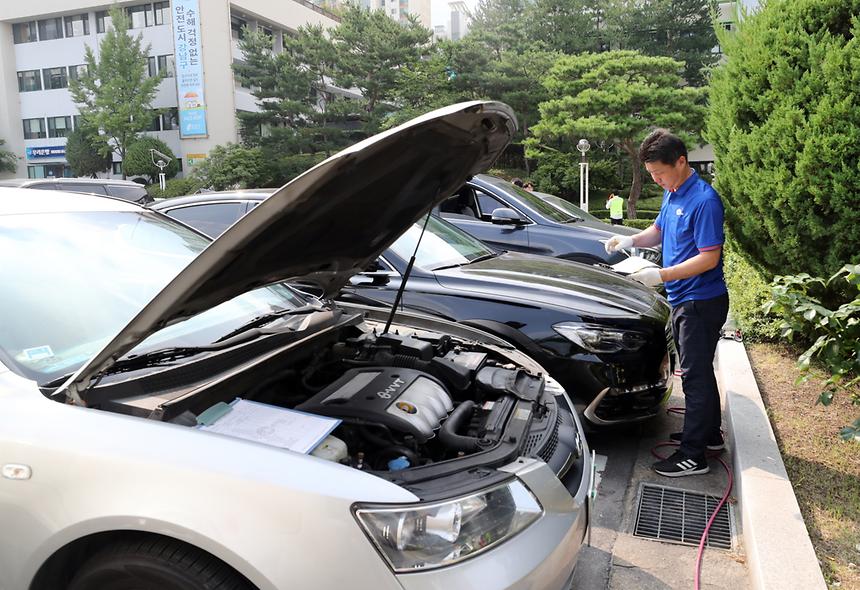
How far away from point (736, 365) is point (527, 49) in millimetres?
32617


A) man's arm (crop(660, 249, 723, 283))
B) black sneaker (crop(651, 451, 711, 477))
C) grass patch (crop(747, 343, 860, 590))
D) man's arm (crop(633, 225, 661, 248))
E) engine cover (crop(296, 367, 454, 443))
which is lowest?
black sneaker (crop(651, 451, 711, 477))

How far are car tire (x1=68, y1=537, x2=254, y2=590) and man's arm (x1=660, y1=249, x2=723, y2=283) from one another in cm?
271

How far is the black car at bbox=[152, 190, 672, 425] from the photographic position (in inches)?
146

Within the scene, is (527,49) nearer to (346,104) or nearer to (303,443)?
(346,104)

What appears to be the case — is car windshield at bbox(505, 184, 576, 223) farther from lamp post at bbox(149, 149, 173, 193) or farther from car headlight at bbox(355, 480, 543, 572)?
lamp post at bbox(149, 149, 173, 193)

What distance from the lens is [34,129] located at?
4684cm

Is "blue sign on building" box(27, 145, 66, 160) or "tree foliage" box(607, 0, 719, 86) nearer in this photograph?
"tree foliage" box(607, 0, 719, 86)

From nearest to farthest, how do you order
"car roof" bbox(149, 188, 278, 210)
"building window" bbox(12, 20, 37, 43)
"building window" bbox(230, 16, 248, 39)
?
"car roof" bbox(149, 188, 278, 210) → "building window" bbox(230, 16, 248, 39) → "building window" bbox(12, 20, 37, 43)

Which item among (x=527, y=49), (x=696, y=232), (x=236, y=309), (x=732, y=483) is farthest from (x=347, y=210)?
(x=527, y=49)

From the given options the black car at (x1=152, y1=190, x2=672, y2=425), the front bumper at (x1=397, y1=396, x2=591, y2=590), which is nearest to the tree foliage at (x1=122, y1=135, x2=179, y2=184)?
the black car at (x1=152, y1=190, x2=672, y2=425)

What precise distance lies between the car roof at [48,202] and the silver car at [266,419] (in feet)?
0.04

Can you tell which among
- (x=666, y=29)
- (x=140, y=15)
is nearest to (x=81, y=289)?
(x=666, y=29)

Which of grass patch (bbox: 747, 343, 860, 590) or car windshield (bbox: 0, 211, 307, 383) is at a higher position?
car windshield (bbox: 0, 211, 307, 383)

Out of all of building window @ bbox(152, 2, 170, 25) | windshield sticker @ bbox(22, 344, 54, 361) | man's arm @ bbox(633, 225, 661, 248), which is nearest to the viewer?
windshield sticker @ bbox(22, 344, 54, 361)
